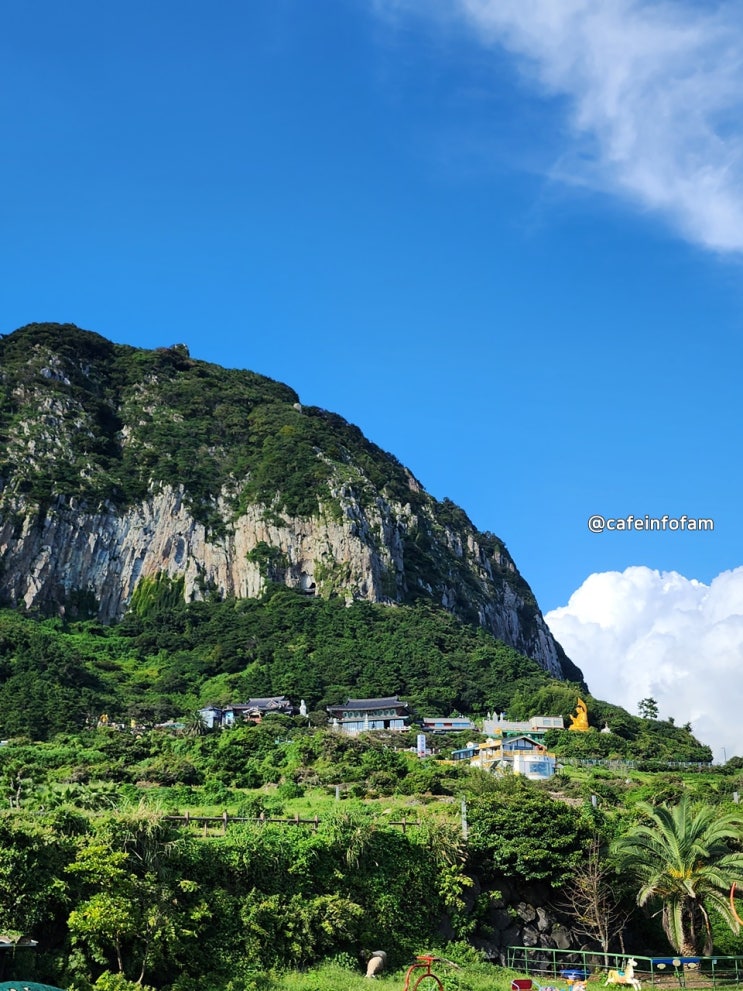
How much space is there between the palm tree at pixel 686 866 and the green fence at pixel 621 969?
3.77 ft

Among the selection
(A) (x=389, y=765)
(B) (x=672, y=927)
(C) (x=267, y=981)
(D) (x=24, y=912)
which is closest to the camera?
(D) (x=24, y=912)

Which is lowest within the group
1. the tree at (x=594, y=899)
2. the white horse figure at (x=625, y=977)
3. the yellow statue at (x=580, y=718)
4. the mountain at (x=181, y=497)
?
the white horse figure at (x=625, y=977)

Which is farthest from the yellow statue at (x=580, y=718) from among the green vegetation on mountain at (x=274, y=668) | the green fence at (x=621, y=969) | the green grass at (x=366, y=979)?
the green grass at (x=366, y=979)

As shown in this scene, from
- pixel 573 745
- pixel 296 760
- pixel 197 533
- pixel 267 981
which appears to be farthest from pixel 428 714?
pixel 267 981

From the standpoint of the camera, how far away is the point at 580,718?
90000 mm

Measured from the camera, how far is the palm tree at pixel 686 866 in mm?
28719

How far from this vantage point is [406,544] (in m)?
149

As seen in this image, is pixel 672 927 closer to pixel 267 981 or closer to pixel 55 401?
pixel 267 981

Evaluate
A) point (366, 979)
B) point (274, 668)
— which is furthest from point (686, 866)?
point (274, 668)

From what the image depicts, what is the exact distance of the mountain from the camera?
121 meters

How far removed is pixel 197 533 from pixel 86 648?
1108 inches

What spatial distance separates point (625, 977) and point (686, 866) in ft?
16.7

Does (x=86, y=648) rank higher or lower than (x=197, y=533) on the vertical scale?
lower

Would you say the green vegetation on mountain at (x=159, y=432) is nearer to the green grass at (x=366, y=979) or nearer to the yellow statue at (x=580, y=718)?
the yellow statue at (x=580, y=718)
